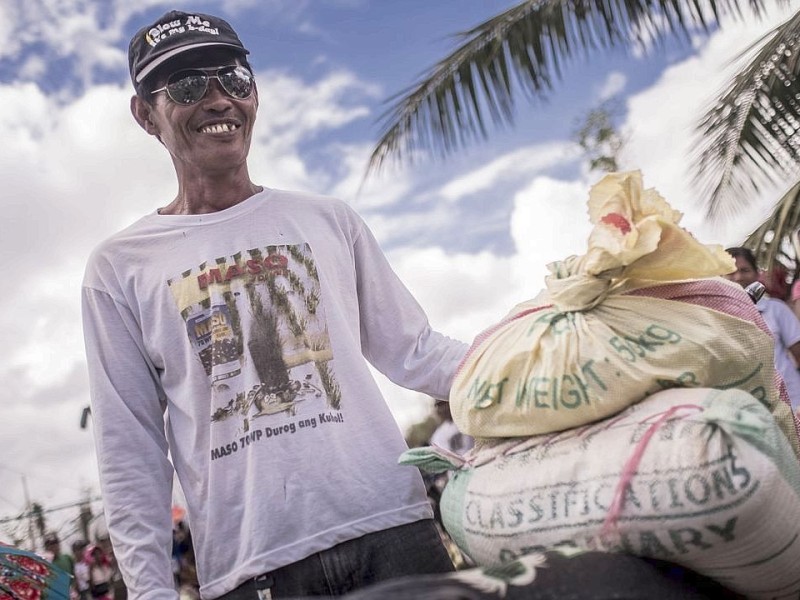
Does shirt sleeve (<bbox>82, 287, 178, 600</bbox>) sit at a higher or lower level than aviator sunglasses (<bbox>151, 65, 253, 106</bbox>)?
lower

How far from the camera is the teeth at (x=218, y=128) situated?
7.26 ft

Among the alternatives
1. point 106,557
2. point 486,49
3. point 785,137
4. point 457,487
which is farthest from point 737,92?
point 106,557

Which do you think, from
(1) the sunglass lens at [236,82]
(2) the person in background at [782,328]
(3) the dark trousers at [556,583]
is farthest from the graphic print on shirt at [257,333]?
(2) the person in background at [782,328]

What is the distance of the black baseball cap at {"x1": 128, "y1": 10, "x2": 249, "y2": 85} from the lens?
2195 millimetres

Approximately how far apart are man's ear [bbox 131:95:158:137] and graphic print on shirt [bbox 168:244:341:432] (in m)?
0.49

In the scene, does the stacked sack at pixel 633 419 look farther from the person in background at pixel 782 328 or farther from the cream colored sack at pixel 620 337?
the person in background at pixel 782 328

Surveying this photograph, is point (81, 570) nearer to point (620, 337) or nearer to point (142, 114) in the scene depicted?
point (142, 114)

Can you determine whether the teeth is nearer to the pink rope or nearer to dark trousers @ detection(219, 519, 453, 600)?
dark trousers @ detection(219, 519, 453, 600)

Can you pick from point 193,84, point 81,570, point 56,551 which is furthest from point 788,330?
point 56,551

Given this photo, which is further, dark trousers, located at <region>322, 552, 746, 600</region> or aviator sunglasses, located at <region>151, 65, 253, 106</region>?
aviator sunglasses, located at <region>151, 65, 253, 106</region>

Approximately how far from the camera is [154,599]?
196 centimetres

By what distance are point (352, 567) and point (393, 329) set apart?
62cm

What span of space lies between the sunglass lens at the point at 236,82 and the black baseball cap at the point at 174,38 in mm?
65

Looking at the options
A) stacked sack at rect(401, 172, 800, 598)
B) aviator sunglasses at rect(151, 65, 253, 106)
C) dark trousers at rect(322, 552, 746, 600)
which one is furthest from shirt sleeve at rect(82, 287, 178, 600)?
dark trousers at rect(322, 552, 746, 600)
